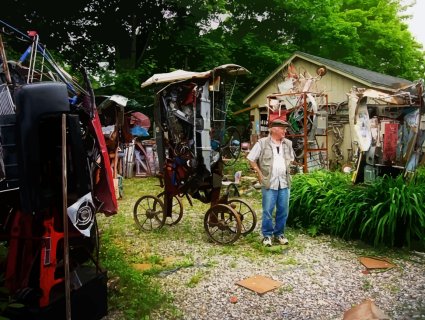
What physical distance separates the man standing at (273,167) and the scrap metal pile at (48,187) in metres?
3.11

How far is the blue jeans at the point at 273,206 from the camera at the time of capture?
243 inches

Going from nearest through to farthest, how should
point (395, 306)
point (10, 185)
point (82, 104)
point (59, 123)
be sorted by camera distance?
point (10, 185) → point (59, 123) → point (82, 104) → point (395, 306)

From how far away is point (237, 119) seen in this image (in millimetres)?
24109

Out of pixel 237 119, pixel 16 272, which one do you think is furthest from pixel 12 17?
pixel 16 272

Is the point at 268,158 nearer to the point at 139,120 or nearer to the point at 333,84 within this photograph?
the point at 139,120

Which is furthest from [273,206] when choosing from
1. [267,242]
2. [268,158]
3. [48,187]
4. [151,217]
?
[48,187]

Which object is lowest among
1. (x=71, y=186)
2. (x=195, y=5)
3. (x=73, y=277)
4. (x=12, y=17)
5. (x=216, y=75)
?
(x=73, y=277)

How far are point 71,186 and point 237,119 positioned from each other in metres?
21.3

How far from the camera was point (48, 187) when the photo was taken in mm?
3020

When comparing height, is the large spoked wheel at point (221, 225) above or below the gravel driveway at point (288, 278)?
above

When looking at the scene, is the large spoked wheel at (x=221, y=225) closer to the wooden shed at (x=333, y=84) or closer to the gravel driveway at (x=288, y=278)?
the gravel driveway at (x=288, y=278)

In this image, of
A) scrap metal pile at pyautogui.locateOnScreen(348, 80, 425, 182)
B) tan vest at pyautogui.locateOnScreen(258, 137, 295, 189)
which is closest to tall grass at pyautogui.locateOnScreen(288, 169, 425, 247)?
scrap metal pile at pyautogui.locateOnScreen(348, 80, 425, 182)

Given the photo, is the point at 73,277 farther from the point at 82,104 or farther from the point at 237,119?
the point at 237,119

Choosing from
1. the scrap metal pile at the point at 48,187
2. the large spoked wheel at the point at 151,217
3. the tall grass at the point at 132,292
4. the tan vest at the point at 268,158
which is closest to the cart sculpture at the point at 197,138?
the large spoked wheel at the point at 151,217
